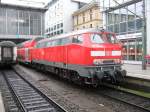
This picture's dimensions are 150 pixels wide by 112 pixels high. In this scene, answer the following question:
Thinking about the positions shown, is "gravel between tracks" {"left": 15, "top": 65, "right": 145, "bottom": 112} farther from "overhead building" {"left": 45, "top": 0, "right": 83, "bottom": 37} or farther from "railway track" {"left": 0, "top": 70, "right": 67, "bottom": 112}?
"overhead building" {"left": 45, "top": 0, "right": 83, "bottom": 37}

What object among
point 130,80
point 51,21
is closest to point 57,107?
point 130,80

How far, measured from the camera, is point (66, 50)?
1316cm

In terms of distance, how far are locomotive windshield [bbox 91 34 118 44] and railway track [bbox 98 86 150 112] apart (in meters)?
2.61

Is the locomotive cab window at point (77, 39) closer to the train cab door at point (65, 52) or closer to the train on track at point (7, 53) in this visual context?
the train cab door at point (65, 52)

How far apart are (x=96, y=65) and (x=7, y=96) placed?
4675mm

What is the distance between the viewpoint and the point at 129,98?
10445 mm

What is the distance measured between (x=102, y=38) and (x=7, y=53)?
1491cm

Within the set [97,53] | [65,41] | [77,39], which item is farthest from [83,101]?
[65,41]

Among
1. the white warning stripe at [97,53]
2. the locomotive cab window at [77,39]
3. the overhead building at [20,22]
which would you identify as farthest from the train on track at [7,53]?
the overhead building at [20,22]

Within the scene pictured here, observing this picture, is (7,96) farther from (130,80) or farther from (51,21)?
(51,21)

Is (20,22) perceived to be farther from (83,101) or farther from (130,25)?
(83,101)

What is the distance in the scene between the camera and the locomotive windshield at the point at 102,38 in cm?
1154

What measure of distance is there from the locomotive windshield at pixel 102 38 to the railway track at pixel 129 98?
2.61m

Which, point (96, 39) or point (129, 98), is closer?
point (129, 98)
